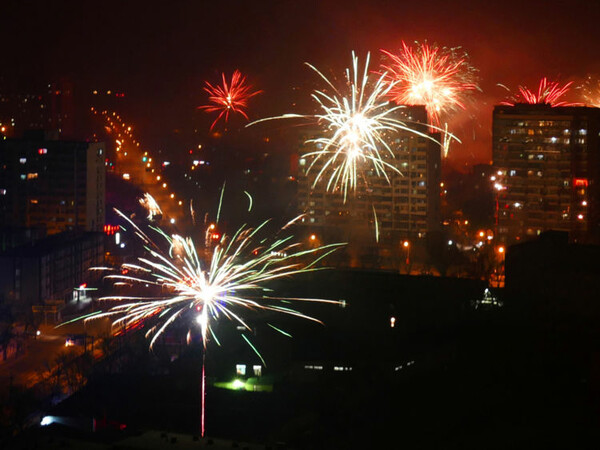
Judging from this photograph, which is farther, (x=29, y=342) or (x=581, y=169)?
(x=581, y=169)

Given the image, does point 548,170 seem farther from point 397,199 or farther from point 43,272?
point 43,272

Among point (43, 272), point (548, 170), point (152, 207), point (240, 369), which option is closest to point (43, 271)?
point (43, 272)

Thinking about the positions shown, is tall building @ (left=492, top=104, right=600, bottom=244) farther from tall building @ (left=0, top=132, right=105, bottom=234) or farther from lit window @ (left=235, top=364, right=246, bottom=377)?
lit window @ (left=235, top=364, right=246, bottom=377)

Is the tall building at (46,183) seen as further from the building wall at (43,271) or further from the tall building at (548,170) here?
the tall building at (548,170)

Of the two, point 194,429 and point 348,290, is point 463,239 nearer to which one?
point 348,290

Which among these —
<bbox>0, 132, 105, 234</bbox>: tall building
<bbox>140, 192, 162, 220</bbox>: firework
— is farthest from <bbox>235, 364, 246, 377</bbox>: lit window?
<bbox>140, 192, 162, 220</bbox>: firework

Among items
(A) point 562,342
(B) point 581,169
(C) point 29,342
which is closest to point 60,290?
(C) point 29,342
